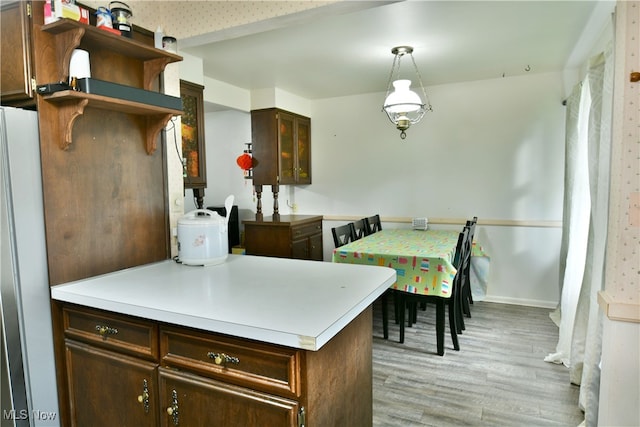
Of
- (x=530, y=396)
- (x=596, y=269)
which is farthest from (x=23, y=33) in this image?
(x=530, y=396)

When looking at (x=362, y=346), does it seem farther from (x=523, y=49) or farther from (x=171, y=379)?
(x=523, y=49)

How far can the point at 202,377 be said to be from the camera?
4.40 feet

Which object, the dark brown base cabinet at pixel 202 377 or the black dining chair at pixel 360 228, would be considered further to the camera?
the black dining chair at pixel 360 228

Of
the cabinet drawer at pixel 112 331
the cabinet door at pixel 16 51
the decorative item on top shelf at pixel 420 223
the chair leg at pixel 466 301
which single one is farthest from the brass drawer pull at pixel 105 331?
the decorative item on top shelf at pixel 420 223

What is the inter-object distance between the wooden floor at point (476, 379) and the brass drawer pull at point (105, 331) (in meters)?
1.44

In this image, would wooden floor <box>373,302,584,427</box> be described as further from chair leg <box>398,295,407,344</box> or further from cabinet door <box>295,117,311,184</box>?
cabinet door <box>295,117,311,184</box>

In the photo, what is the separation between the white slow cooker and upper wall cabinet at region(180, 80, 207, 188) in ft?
3.68

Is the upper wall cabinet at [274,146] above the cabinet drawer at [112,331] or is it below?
above

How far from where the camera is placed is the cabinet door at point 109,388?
4.84ft

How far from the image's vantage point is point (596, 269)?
211 cm

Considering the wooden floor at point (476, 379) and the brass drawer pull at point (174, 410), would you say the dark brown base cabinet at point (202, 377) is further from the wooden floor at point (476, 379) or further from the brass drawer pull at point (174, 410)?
the wooden floor at point (476, 379)

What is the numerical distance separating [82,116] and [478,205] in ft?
12.7

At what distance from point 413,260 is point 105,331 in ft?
6.84

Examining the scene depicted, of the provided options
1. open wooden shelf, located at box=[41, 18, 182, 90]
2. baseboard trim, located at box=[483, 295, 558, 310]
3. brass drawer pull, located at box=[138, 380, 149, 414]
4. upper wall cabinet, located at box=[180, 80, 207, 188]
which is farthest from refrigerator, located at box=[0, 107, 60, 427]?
baseboard trim, located at box=[483, 295, 558, 310]
